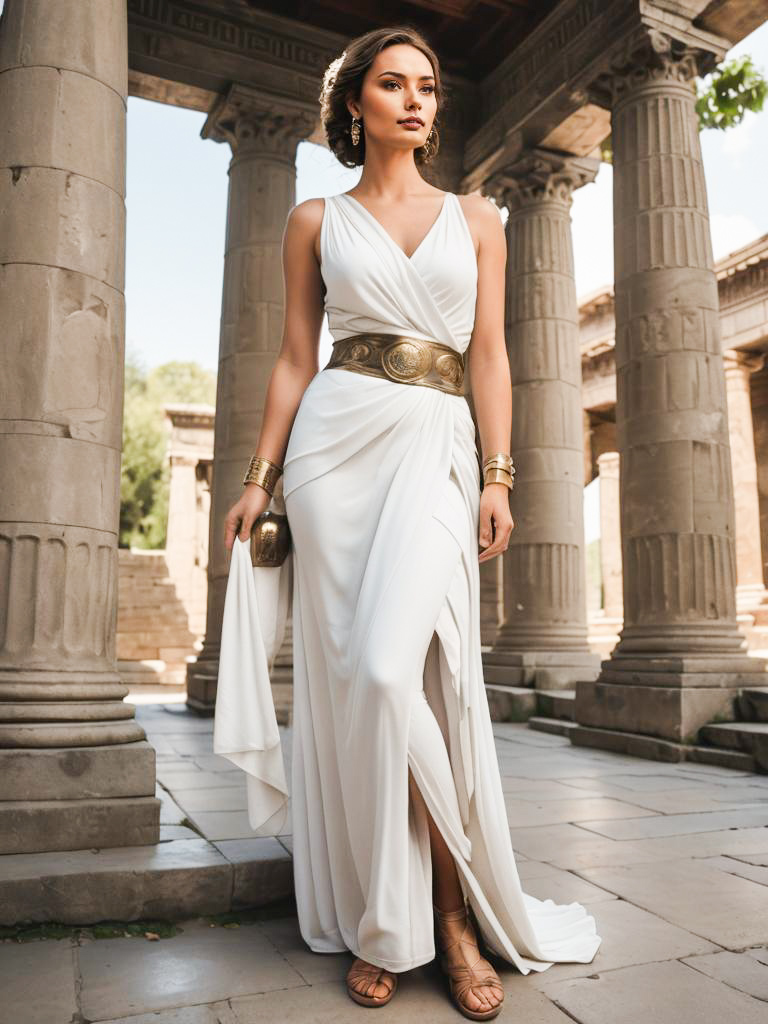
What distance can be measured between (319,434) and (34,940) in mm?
2111

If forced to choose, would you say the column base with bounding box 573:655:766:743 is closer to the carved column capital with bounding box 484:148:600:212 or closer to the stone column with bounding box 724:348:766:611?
the carved column capital with bounding box 484:148:600:212

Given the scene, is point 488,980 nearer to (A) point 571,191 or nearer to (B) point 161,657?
(A) point 571,191

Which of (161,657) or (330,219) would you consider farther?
(161,657)

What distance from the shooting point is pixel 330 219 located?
324 cm

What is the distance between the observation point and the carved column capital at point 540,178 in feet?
41.6

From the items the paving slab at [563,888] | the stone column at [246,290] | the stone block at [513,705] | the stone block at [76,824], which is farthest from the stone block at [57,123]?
the stone block at [513,705]

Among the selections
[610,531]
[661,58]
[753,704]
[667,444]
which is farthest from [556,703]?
[610,531]

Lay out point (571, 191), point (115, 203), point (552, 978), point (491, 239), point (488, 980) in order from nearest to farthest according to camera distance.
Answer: point (488, 980) < point (552, 978) < point (491, 239) < point (115, 203) < point (571, 191)

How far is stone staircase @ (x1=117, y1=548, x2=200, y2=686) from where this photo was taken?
23625 mm

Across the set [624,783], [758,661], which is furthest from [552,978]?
[758,661]

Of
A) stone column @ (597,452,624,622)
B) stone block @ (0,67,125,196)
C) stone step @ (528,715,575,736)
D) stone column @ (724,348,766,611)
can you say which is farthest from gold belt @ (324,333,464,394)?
stone column @ (597,452,624,622)

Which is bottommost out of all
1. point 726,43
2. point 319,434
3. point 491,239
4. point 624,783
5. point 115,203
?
point 624,783

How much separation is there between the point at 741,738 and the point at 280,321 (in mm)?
7663

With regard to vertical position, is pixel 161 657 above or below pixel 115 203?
below
